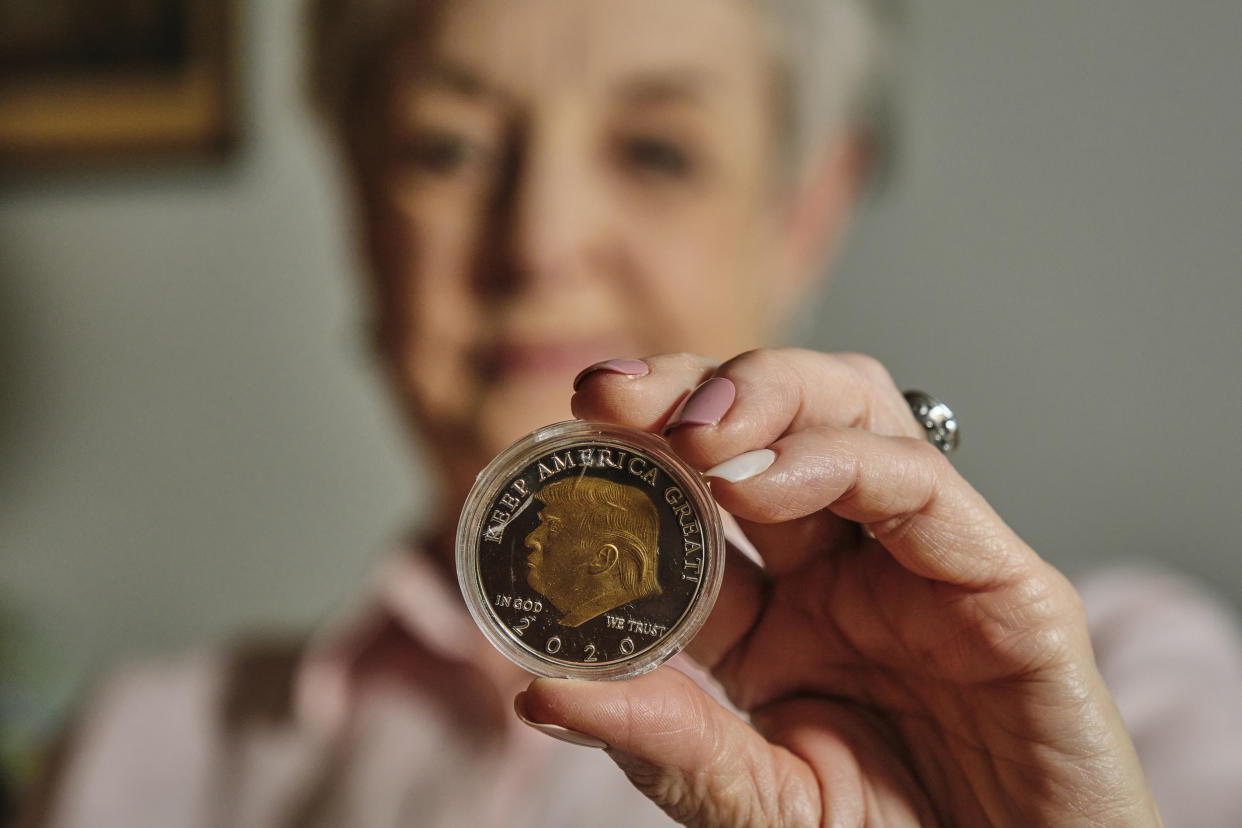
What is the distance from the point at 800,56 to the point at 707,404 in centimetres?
97

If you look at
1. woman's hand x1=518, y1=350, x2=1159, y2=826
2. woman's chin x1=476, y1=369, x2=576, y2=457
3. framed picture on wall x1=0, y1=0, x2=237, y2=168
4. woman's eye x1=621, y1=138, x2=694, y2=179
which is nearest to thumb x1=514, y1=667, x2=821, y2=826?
woman's hand x1=518, y1=350, x2=1159, y2=826

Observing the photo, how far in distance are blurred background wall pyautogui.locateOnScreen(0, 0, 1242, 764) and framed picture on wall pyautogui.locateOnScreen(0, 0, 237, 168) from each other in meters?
0.07

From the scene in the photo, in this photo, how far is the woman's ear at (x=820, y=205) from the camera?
1.56 meters

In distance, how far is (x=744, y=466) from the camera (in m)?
0.63

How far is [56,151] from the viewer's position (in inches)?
89.5

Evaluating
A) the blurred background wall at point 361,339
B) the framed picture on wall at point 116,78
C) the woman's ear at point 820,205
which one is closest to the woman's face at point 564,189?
the woman's ear at point 820,205

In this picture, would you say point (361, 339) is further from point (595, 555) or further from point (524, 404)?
point (595, 555)

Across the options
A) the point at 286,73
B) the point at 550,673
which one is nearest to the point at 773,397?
the point at 550,673

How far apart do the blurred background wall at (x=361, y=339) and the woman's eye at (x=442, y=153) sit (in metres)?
0.68

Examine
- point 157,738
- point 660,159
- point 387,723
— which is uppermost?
point 660,159

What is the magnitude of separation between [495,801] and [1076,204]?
1.41 metres

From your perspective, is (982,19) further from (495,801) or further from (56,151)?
(56,151)

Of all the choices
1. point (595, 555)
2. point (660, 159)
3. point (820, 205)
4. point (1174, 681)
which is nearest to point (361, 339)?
point (660, 159)

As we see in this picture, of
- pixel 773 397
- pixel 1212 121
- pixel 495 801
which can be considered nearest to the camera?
pixel 773 397
